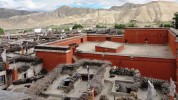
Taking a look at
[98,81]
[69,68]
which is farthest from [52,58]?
[98,81]

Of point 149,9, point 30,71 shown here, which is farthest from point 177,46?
point 149,9

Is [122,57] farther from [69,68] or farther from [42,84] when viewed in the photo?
[42,84]

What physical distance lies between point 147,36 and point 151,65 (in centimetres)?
1170

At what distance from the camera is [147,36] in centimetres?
3581

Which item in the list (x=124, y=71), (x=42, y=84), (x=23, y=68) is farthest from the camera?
(x=23, y=68)

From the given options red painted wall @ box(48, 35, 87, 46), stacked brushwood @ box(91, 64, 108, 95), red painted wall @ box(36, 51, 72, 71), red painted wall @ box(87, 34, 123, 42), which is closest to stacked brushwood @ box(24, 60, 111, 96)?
stacked brushwood @ box(91, 64, 108, 95)

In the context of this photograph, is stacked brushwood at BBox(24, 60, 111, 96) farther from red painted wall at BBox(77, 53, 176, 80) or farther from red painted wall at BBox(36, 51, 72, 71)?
red painted wall at BBox(77, 53, 176, 80)

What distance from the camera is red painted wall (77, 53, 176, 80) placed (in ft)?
79.1

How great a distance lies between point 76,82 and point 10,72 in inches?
257

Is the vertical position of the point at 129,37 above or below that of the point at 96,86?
above

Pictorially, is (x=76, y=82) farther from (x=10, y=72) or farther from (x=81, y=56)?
(x=81, y=56)

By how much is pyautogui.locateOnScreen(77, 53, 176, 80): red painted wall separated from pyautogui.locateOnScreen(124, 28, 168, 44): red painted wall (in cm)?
1115

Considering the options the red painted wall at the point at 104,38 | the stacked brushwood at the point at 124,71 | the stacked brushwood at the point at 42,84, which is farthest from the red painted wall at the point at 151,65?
the red painted wall at the point at 104,38

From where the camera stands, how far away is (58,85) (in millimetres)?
19672
